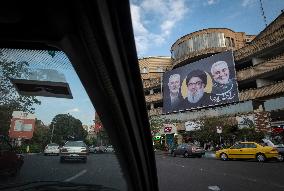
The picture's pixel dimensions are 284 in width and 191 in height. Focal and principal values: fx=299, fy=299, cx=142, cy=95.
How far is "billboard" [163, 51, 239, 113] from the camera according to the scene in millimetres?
40000

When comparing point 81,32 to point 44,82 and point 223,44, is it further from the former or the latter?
point 223,44

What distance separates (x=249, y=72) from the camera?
38156 mm

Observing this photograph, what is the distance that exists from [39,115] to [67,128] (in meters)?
0.37

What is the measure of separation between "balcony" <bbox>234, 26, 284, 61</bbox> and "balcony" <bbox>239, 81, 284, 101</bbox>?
4668mm

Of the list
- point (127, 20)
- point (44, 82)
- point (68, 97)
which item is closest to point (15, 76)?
point (44, 82)

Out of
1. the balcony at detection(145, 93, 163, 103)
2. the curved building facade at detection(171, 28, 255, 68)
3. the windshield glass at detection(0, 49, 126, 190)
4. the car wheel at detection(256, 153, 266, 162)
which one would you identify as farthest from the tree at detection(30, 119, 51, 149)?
the balcony at detection(145, 93, 163, 103)

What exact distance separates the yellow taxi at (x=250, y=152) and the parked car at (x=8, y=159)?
1830 cm

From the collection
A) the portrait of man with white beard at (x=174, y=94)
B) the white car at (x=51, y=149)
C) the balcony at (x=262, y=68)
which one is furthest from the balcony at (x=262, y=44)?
the white car at (x=51, y=149)

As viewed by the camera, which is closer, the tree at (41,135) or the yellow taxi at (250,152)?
the tree at (41,135)

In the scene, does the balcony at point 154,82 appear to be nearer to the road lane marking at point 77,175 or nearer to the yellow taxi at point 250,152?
the yellow taxi at point 250,152

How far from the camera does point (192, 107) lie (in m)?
45.6

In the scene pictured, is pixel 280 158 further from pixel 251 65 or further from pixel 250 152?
pixel 251 65

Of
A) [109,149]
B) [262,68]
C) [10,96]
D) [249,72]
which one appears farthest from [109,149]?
[249,72]

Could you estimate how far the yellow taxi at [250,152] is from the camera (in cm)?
1833
